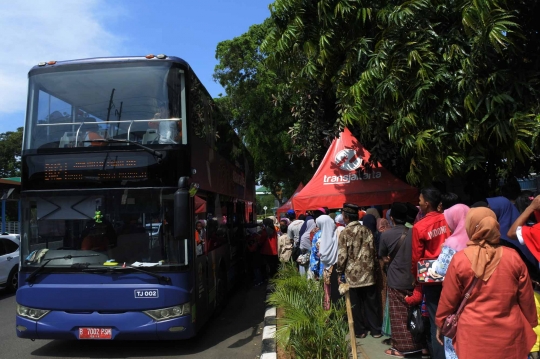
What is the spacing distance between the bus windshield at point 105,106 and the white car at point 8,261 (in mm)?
6893

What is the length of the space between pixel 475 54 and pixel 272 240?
819 centimetres

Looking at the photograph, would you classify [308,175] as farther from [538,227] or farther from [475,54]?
[538,227]

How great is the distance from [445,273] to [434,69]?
301 centimetres

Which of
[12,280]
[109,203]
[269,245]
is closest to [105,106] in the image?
[109,203]

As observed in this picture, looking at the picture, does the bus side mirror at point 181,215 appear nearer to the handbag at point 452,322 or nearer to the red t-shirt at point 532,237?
the handbag at point 452,322

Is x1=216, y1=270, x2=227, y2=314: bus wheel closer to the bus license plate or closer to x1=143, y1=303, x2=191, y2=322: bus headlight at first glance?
x1=143, y1=303, x2=191, y2=322: bus headlight

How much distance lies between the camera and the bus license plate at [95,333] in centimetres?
627

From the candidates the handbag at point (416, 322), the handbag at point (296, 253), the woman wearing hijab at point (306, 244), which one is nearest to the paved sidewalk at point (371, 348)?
Answer: the handbag at point (416, 322)

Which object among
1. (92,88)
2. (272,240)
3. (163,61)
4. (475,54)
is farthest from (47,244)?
(272,240)

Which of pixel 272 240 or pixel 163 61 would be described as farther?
pixel 272 240

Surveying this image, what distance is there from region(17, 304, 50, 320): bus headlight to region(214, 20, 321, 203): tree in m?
14.7

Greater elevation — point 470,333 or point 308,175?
point 308,175

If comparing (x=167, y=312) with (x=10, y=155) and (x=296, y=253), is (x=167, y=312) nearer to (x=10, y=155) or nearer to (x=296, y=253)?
(x=296, y=253)

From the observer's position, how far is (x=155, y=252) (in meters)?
6.38
